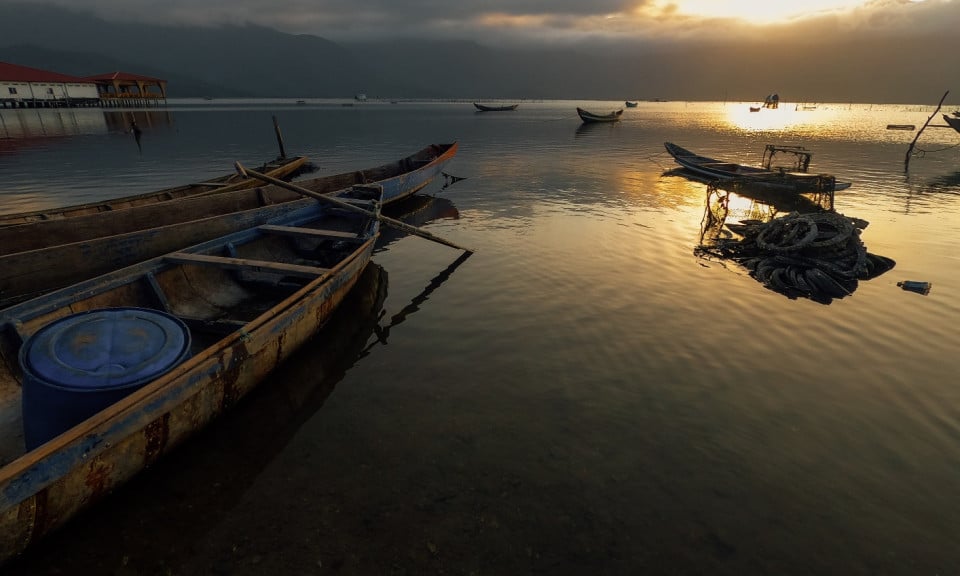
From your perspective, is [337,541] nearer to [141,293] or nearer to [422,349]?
[422,349]

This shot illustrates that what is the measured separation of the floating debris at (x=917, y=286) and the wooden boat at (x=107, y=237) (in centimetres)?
1717

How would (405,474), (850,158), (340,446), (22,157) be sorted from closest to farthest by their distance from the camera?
(405,474) → (340,446) → (22,157) → (850,158)

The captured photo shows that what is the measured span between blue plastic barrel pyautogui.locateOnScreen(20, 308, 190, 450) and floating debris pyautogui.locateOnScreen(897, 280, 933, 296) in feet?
52.7

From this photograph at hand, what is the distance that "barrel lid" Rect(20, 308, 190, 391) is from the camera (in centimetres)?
443

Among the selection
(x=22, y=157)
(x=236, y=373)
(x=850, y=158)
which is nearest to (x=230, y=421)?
(x=236, y=373)

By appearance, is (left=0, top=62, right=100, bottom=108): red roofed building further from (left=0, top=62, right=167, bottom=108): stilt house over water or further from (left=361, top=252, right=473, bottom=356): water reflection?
(left=361, top=252, right=473, bottom=356): water reflection

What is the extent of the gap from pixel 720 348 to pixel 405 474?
6.65 m

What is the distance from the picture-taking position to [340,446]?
620 cm

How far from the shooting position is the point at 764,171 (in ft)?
74.1

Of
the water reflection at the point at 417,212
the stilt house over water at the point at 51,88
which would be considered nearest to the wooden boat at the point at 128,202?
the water reflection at the point at 417,212

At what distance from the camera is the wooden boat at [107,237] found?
7910mm

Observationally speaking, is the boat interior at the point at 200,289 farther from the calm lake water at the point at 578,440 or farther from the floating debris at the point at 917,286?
the floating debris at the point at 917,286

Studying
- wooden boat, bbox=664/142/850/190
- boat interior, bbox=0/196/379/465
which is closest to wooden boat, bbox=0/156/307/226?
boat interior, bbox=0/196/379/465

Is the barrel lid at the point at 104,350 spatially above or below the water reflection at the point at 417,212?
above
